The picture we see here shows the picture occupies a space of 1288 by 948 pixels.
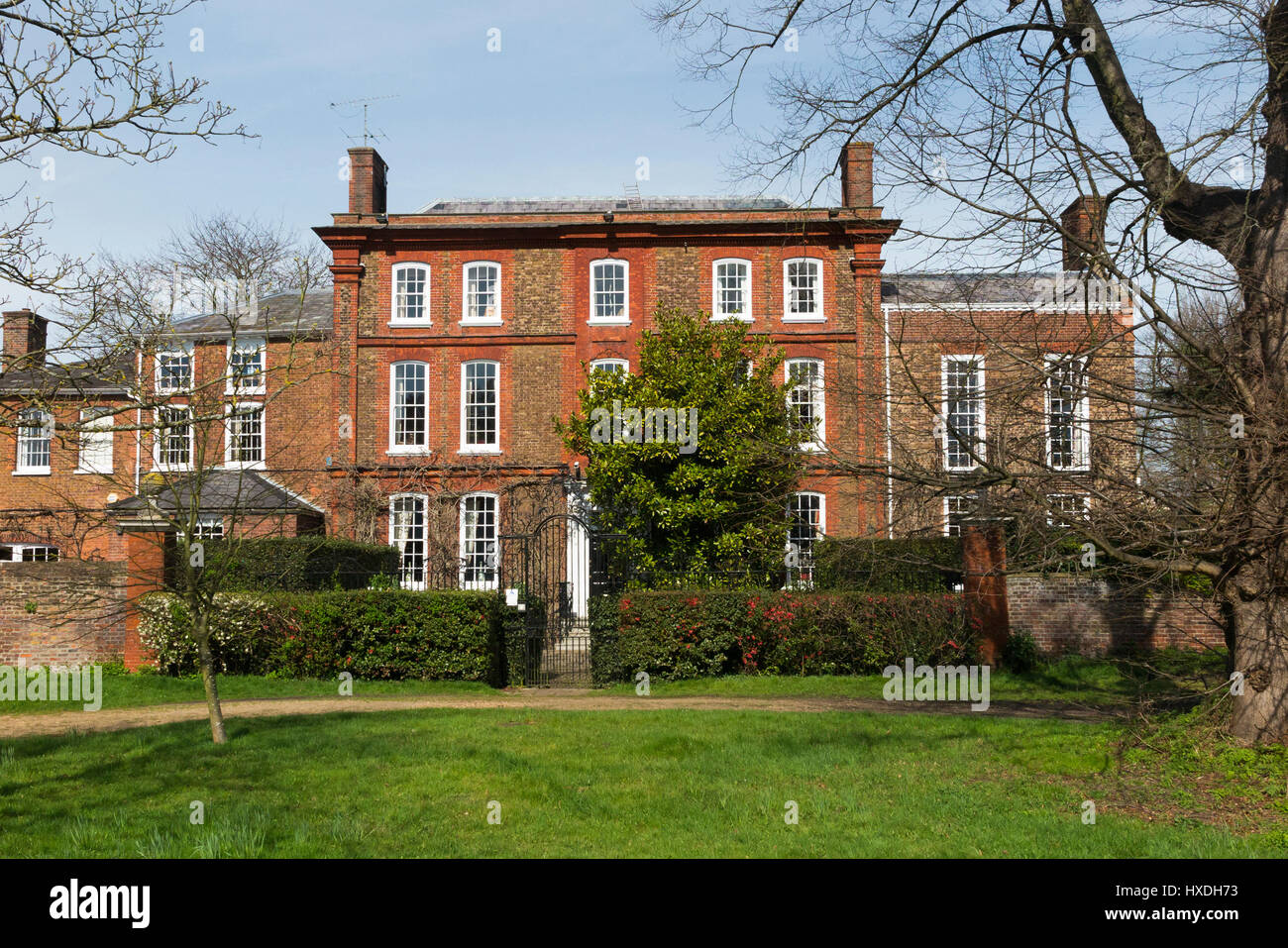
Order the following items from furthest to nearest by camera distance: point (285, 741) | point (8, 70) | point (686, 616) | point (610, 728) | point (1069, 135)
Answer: point (686, 616) < point (610, 728) < point (285, 741) < point (1069, 135) < point (8, 70)

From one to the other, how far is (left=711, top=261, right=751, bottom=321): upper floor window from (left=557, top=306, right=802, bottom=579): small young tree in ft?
14.4

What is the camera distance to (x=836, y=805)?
791cm

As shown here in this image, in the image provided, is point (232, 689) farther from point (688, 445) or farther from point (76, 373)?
point (688, 445)

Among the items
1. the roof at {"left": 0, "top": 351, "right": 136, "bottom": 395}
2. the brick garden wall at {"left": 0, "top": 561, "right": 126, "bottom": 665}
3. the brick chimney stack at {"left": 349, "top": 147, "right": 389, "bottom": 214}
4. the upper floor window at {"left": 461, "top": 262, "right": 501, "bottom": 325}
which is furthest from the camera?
the brick chimney stack at {"left": 349, "top": 147, "right": 389, "bottom": 214}

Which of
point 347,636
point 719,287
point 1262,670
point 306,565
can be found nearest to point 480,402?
point 719,287

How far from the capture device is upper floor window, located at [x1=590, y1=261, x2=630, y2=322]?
26.3 m

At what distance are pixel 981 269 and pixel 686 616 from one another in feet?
26.2

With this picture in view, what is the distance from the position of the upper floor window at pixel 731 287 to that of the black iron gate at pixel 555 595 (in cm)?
700

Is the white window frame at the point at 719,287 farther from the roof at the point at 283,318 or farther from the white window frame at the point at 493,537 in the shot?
the roof at the point at 283,318

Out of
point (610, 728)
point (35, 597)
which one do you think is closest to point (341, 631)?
point (35, 597)

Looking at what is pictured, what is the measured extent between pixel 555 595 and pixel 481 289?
8864mm

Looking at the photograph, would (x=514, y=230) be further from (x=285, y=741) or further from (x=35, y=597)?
(x=285, y=741)

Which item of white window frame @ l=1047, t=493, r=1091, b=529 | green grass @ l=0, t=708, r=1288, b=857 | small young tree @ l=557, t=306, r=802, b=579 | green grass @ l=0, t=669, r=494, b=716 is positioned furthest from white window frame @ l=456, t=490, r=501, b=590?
white window frame @ l=1047, t=493, r=1091, b=529

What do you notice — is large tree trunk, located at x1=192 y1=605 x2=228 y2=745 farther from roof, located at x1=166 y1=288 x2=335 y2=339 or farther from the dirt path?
roof, located at x1=166 y1=288 x2=335 y2=339
